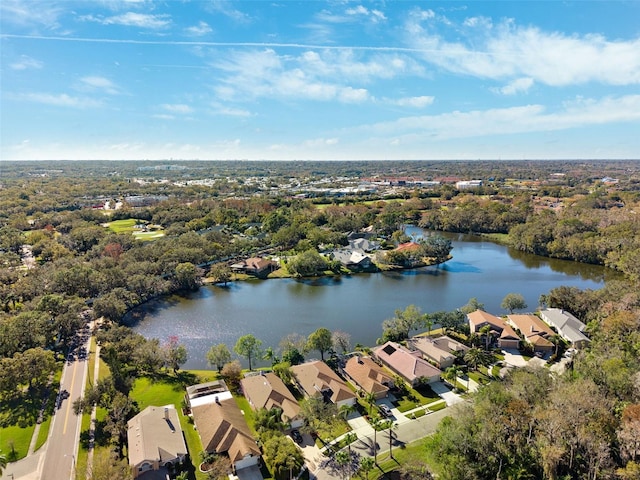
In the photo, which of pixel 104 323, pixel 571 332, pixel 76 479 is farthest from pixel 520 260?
pixel 76 479

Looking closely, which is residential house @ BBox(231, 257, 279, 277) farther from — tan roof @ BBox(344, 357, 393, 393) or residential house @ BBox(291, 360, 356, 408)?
tan roof @ BBox(344, 357, 393, 393)

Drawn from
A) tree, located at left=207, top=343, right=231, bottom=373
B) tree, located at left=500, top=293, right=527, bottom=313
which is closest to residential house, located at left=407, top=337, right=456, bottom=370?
tree, located at left=500, top=293, right=527, bottom=313

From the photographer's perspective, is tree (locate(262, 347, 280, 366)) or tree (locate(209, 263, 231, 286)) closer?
tree (locate(262, 347, 280, 366))

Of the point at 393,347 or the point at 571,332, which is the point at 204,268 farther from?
the point at 571,332

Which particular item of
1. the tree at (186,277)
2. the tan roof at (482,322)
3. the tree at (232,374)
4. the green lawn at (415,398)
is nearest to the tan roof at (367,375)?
the green lawn at (415,398)

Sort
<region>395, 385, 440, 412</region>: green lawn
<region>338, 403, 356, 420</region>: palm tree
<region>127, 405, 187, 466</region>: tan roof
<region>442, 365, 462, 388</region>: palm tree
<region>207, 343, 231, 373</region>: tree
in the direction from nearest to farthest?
<region>127, 405, 187, 466</region>: tan roof, <region>338, 403, 356, 420</region>: palm tree, <region>395, 385, 440, 412</region>: green lawn, <region>442, 365, 462, 388</region>: palm tree, <region>207, 343, 231, 373</region>: tree

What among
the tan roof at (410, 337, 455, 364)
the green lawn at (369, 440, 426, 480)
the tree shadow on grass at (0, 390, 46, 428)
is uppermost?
the tan roof at (410, 337, 455, 364)

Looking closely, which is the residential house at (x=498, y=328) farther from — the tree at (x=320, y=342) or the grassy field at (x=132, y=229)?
the grassy field at (x=132, y=229)
